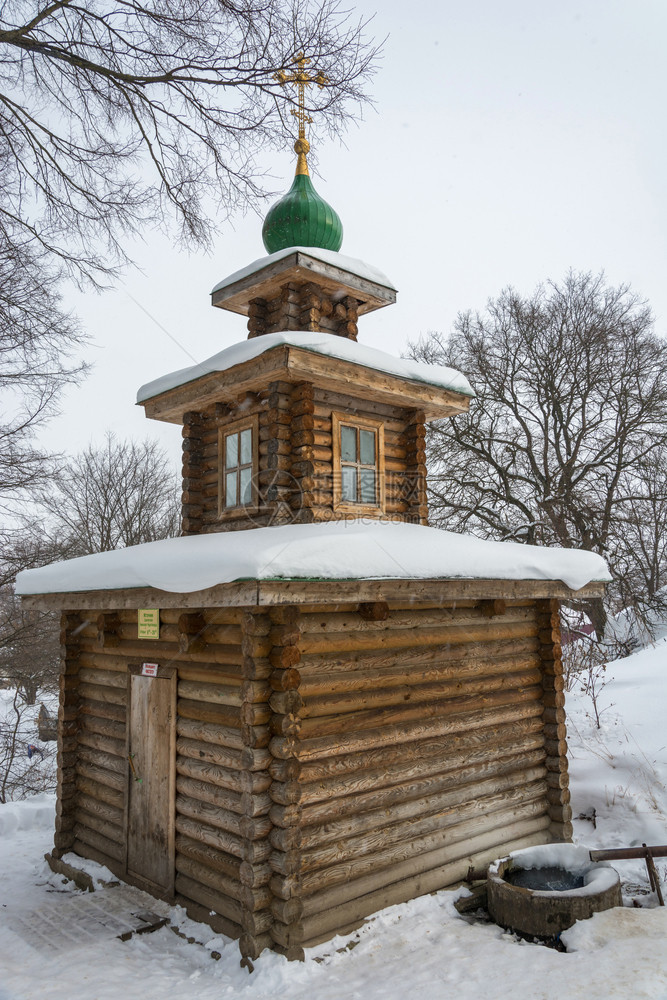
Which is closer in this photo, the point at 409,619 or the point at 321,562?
the point at 321,562

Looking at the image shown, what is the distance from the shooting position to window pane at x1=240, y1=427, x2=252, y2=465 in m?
8.61

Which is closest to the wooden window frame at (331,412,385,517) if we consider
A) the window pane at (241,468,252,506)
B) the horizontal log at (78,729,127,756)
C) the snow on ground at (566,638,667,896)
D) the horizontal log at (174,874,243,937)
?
the window pane at (241,468,252,506)

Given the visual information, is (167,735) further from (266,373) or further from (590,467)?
(590,467)

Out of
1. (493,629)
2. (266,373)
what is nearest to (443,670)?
(493,629)

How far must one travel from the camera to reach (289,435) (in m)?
8.11

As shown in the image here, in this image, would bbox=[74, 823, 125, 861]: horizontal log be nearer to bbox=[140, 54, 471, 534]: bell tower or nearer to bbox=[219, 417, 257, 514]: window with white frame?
bbox=[140, 54, 471, 534]: bell tower

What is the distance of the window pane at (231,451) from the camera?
8.87m

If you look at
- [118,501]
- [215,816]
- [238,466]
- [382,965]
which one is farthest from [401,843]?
[118,501]

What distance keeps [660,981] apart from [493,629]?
392 cm

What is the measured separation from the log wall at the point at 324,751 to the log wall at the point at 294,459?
5.63 ft

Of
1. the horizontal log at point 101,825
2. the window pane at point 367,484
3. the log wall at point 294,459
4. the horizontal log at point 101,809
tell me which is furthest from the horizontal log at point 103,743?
the window pane at point 367,484

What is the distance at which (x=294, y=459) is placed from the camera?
8031mm

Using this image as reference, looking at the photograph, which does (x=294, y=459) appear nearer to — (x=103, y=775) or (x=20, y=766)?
(x=103, y=775)

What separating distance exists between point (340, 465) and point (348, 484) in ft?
1.00
